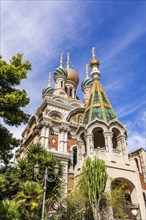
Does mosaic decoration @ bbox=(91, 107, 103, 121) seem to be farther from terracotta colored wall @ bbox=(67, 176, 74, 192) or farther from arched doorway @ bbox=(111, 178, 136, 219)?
terracotta colored wall @ bbox=(67, 176, 74, 192)

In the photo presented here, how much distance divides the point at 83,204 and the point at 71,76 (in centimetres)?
2223

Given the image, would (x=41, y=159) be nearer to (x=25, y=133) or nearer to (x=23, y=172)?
(x=23, y=172)

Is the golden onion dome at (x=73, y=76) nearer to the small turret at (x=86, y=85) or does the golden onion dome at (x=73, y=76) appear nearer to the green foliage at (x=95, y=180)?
the small turret at (x=86, y=85)

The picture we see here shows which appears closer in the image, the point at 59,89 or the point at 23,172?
the point at 23,172

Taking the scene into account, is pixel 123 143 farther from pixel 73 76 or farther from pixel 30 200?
pixel 73 76

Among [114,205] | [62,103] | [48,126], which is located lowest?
[114,205]

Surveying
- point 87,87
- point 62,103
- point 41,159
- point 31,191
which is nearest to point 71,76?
point 87,87

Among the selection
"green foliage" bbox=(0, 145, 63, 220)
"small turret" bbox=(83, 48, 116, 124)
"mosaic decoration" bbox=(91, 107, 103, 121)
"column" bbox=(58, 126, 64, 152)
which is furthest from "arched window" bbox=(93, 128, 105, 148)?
"green foliage" bbox=(0, 145, 63, 220)

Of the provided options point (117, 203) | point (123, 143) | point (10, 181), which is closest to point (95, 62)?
point (123, 143)

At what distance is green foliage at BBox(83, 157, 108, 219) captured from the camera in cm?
1326

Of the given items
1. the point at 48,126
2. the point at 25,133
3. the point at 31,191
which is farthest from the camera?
the point at 25,133

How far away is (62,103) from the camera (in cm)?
2422

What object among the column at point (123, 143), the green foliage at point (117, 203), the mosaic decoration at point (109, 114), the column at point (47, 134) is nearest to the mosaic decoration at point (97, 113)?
the mosaic decoration at point (109, 114)

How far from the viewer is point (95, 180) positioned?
44.7 feet
